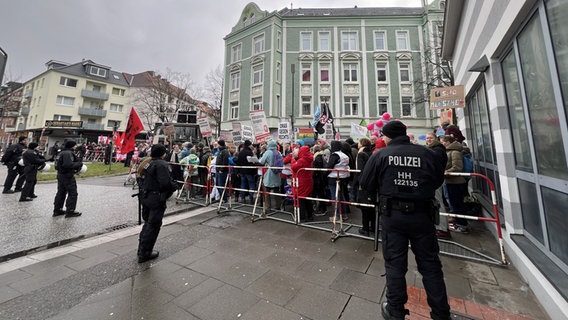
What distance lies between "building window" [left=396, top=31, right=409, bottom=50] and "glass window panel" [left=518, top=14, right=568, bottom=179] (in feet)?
83.9

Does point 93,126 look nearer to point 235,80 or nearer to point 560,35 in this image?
point 235,80

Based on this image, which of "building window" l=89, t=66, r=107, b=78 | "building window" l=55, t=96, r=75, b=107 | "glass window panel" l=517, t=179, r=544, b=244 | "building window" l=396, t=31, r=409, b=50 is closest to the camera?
"glass window panel" l=517, t=179, r=544, b=244

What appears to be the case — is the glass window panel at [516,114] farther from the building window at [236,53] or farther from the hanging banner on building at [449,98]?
the building window at [236,53]

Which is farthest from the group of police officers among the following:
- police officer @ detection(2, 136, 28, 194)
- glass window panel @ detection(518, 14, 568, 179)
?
police officer @ detection(2, 136, 28, 194)

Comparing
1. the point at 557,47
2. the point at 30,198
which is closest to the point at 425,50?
the point at 557,47

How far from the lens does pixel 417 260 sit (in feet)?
7.33

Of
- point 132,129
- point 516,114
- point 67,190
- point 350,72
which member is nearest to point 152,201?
point 67,190

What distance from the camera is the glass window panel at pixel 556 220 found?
8.00 ft

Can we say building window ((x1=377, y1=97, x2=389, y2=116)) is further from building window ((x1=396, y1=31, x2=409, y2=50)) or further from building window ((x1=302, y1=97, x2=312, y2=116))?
building window ((x1=302, y1=97, x2=312, y2=116))

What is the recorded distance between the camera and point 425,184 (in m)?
2.21

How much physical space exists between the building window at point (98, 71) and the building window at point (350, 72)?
46.1 meters

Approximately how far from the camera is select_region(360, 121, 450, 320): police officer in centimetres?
214

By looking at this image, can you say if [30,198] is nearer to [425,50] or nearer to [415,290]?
[415,290]

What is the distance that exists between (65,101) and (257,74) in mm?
36340
